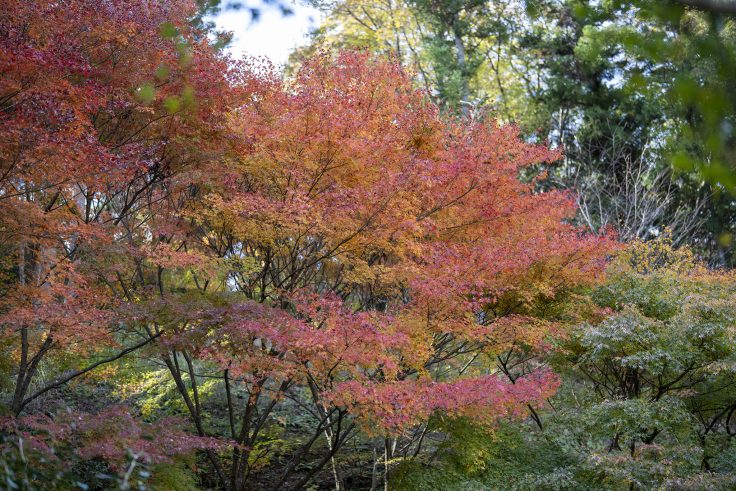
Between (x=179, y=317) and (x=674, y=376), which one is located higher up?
(x=179, y=317)

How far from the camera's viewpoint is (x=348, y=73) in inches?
370

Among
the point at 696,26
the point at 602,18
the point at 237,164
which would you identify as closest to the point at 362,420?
the point at 237,164

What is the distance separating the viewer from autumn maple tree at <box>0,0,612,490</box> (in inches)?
268

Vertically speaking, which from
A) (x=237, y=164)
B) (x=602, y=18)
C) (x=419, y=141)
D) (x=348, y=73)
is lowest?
(x=602, y=18)

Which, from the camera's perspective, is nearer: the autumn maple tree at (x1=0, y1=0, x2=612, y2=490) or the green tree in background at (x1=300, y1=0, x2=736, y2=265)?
the autumn maple tree at (x1=0, y1=0, x2=612, y2=490)

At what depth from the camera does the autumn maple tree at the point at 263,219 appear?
6.80 metres

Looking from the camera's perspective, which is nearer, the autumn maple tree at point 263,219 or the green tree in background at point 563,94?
the autumn maple tree at point 263,219

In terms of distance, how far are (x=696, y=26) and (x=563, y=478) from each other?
289 inches

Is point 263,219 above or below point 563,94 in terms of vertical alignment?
below

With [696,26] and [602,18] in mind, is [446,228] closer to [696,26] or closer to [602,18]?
[696,26]

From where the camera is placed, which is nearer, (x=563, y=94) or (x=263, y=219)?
→ (x=263, y=219)

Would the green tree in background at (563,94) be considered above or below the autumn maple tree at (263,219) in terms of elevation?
above

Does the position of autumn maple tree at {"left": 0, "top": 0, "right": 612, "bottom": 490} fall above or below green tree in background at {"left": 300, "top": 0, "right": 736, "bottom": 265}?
below

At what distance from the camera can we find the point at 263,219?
7.98 m
